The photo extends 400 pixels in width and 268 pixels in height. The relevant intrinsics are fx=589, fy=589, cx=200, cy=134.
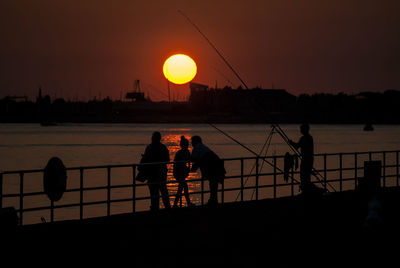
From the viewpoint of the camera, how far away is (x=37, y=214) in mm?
29016

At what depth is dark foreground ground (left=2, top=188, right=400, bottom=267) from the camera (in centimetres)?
783

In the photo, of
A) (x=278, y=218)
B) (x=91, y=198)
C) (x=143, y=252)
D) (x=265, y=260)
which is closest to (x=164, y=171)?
(x=278, y=218)

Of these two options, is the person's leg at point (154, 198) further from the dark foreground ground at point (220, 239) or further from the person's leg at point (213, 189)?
the person's leg at point (213, 189)

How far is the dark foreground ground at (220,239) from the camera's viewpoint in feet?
25.7

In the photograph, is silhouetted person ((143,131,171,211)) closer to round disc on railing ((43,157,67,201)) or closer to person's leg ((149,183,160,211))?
person's leg ((149,183,160,211))

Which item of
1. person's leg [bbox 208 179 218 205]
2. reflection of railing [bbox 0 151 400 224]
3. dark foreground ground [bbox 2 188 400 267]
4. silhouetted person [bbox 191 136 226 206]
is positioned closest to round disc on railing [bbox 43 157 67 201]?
reflection of railing [bbox 0 151 400 224]

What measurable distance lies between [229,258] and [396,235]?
10.7ft

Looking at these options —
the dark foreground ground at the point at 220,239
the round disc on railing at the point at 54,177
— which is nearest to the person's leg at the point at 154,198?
the dark foreground ground at the point at 220,239

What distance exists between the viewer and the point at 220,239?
9398 millimetres

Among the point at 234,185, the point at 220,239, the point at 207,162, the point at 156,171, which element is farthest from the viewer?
the point at 234,185

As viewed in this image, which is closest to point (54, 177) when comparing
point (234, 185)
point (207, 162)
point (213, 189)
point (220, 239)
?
point (207, 162)

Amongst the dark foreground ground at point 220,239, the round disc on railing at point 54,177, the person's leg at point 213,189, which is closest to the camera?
the dark foreground ground at point 220,239

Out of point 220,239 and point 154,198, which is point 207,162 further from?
point 220,239

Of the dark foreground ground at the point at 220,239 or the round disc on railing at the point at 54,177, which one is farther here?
the round disc on railing at the point at 54,177
